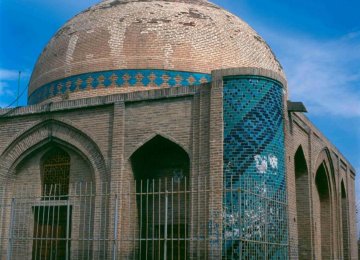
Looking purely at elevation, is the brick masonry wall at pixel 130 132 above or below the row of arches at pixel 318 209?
above

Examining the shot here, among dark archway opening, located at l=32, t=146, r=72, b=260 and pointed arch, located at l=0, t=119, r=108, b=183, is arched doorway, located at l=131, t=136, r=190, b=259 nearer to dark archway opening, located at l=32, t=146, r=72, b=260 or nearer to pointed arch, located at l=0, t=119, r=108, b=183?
pointed arch, located at l=0, t=119, r=108, b=183

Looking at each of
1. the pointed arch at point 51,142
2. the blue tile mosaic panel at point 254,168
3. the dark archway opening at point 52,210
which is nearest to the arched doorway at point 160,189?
the pointed arch at point 51,142

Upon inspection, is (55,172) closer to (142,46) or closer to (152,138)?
(152,138)

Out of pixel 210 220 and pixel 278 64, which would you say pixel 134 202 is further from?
pixel 278 64

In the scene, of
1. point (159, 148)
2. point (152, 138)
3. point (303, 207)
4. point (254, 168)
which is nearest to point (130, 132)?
point (152, 138)

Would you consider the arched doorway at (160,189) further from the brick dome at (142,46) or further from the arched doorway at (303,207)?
the arched doorway at (303,207)

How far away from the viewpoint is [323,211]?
14562 millimetres

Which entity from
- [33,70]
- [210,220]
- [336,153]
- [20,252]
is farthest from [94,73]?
[336,153]

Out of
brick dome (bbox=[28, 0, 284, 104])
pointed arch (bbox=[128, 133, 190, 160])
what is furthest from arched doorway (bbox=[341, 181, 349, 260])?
pointed arch (bbox=[128, 133, 190, 160])

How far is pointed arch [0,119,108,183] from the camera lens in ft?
35.0

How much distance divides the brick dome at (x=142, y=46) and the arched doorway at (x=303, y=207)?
8.31ft

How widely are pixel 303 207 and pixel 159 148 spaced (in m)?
3.46

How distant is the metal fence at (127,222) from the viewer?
30.0 feet

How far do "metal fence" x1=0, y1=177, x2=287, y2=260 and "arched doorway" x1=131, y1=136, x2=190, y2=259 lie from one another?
18 millimetres
